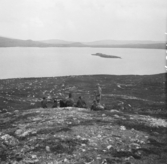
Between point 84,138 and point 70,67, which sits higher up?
point 84,138

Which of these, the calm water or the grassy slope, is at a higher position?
the grassy slope

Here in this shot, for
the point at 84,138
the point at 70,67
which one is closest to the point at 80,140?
the point at 84,138

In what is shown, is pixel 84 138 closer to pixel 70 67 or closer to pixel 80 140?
pixel 80 140

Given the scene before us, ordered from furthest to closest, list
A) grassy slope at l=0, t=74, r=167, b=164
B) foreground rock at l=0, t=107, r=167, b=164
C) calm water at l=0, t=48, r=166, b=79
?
calm water at l=0, t=48, r=166, b=79 → grassy slope at l=0, t=74, r=167, b=164 → foreground rock at l=0, t=107, r=167, b=164

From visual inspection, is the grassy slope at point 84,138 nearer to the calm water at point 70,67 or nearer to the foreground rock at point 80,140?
the foreground rock at point 80,140

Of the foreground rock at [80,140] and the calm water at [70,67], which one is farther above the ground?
the foreground rock at [80,140]

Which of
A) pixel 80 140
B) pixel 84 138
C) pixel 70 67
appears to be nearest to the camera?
pixel 80 140

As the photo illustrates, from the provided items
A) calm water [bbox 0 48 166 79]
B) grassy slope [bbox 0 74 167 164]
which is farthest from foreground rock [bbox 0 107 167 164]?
calm water [bbox 0 48 166 79]

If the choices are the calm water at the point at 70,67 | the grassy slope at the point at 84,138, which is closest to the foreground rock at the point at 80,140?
the grassy slope at the point at 84,138

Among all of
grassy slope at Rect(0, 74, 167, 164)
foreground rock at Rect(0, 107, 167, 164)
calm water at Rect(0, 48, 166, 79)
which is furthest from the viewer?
calm water at Rect(0, 48, 166, 79)

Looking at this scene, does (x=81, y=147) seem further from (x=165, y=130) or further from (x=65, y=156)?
(x=165, y=130)

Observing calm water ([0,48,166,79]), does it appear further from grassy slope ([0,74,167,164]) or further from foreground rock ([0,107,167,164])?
foreground rock ([0,107,167,164])
